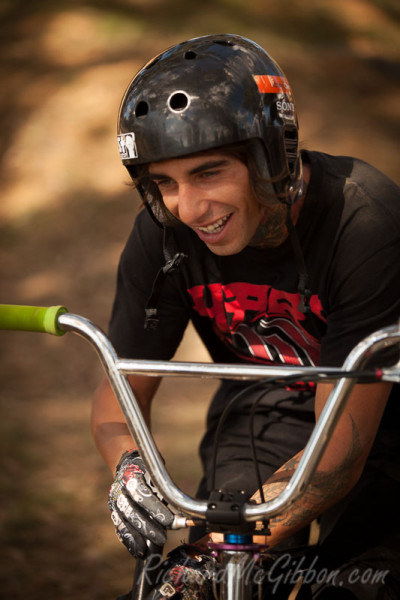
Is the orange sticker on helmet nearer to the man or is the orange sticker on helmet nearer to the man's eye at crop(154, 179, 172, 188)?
the man

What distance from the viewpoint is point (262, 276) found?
8.66 ft

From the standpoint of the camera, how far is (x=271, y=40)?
9.61m

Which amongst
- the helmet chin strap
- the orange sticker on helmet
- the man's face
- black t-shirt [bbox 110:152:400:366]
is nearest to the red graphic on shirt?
black t-shirt [bbox 110:152:400:366]

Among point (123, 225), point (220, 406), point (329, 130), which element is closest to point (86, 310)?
point (123, 225)

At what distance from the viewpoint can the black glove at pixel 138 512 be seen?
2.04 metres

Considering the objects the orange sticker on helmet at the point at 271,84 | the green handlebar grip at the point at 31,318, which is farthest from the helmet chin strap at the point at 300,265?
the green handlebar grip at the point at 31,318

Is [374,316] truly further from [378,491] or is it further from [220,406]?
[220,406]

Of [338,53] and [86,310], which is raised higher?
[338,53]

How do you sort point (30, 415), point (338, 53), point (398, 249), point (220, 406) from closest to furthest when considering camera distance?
point (398, 249) → point (220, 406) → point (30, 415) → point (338, 53)

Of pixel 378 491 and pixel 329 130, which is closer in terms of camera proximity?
pixel 378 491

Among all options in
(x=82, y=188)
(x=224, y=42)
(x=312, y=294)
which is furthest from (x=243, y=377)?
(x=82, y=188)

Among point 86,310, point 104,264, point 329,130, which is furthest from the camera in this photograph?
point 329,130

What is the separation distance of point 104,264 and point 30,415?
7.25ft

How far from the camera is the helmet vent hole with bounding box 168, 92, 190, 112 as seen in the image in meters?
2.26
